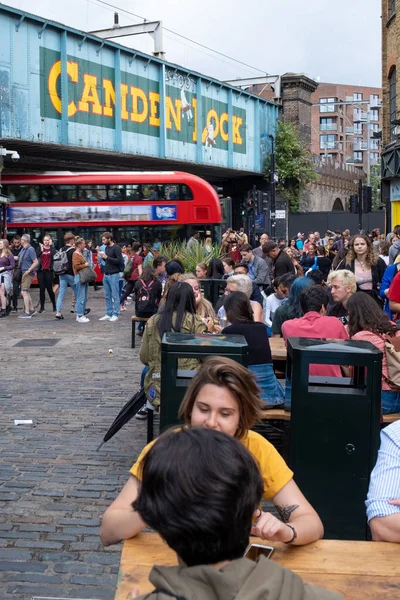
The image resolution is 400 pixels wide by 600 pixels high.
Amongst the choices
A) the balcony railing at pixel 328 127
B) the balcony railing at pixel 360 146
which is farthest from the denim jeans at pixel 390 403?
the balcony railing at pixel 360 146

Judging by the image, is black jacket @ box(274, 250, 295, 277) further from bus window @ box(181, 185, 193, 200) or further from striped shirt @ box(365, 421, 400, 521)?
bus window @ box(181, 185, 193, 200)

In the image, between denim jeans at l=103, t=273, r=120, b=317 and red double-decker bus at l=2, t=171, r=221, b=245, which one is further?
red double-decker bus at l=2, t=171, r=221, b=245

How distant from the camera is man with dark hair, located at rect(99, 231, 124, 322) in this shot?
1622cm

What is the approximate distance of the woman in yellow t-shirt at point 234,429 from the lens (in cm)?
292

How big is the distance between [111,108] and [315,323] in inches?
930

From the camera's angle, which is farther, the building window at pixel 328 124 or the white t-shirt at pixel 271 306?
the building window at pixel 328 124

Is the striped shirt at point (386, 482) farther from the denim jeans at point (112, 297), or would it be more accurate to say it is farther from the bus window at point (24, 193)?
the bus window at point (24, 193)

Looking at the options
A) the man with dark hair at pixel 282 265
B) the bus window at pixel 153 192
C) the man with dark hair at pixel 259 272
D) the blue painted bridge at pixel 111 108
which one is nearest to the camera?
the man with dark hair at pixel 282 265

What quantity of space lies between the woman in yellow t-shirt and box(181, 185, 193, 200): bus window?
24.4 metres

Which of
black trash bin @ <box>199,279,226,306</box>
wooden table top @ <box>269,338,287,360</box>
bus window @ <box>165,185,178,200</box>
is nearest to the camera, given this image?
wooden table top @ <box>269,338,287,360</box>

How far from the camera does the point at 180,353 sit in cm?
500

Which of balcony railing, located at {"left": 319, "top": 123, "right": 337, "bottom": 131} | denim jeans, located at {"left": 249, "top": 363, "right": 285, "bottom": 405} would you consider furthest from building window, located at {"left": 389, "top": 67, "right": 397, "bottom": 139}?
balcony railing, located at {"left": 319, "top": 123, "right": 337, "bottom": 131}

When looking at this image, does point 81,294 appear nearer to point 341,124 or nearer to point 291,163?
point 291,163

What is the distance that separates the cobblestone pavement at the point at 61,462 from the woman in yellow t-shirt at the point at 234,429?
4.74 ft
